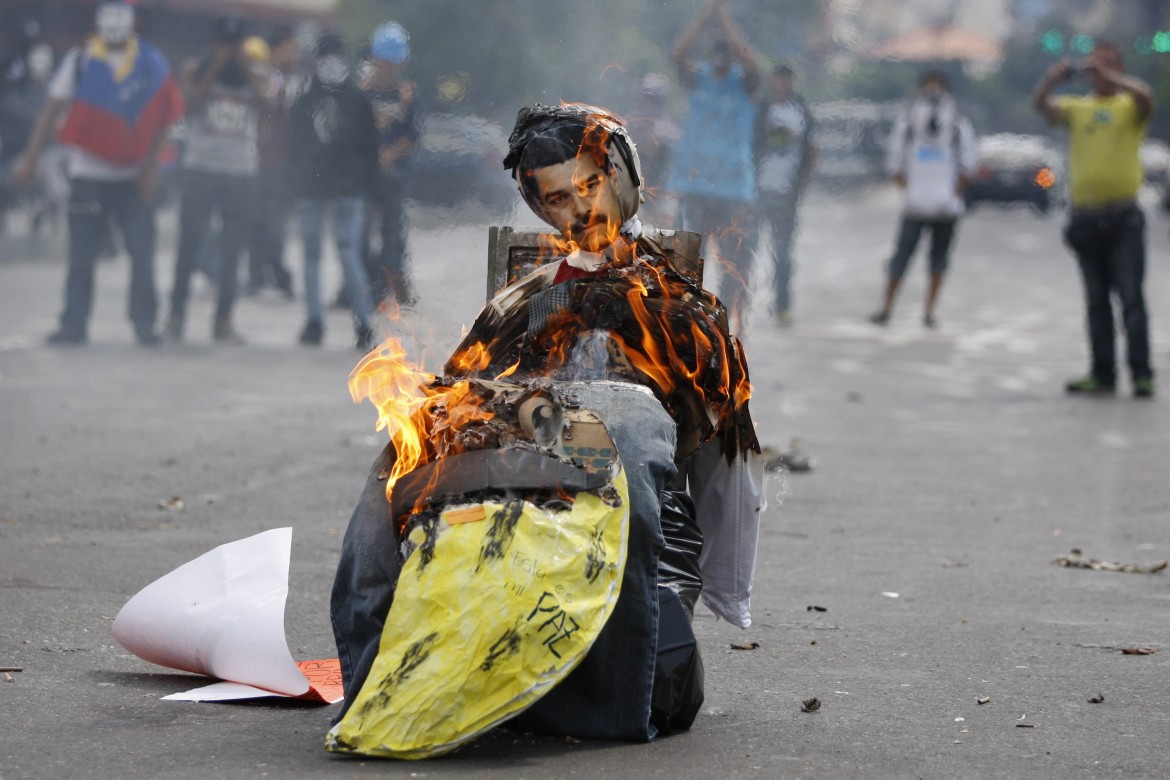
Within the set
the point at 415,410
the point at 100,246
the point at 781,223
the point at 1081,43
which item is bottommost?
the point at 100,246

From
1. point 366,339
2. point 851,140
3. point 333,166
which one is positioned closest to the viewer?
point 366,339

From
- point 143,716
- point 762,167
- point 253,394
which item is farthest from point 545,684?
point 762,167

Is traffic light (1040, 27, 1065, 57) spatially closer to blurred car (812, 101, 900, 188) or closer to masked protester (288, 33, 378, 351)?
blurred car (812, 101, 900, 188)

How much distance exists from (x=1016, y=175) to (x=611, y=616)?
112 ft

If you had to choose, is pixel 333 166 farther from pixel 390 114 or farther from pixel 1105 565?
pixel 1105 565

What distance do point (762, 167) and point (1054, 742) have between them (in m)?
10.9

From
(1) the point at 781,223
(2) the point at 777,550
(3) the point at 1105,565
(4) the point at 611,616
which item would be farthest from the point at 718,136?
(4) the point at 611,616

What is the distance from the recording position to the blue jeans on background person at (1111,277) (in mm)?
11258

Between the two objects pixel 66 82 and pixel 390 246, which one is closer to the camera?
pixel 390 246

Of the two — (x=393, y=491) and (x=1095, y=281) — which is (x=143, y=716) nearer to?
(x=393, y=491)

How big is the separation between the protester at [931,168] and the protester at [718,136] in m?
2.57

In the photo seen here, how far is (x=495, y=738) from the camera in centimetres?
384

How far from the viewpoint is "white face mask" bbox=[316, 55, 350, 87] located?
11.4 metres

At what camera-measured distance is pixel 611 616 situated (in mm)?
3781
